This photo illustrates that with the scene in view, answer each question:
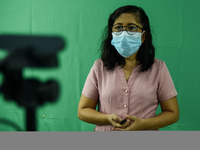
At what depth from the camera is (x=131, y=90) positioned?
105 centimetres

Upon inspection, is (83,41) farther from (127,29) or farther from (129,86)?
(129,86)

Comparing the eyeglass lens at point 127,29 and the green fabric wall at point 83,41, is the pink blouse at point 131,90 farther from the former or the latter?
the green fabric wall at point 83,41

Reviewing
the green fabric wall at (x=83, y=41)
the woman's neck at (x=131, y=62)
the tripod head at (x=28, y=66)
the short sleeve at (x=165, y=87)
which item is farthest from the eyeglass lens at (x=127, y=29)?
the tripod head at (x=28, y=66)

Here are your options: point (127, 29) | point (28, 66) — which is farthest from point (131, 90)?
point (28, 66)

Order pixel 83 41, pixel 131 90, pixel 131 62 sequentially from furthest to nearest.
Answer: pixel 83 41, pixel 131 62, pixel 131 90

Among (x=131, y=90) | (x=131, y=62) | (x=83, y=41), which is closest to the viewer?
(x=131, y=90)

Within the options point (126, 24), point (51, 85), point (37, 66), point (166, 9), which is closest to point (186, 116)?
point (166, 9)

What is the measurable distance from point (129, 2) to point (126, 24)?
718mm

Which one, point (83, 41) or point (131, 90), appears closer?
Result: point (131, 90)

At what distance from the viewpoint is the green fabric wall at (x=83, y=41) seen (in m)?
1.67

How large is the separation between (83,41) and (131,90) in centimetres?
90

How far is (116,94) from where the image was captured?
1048mm

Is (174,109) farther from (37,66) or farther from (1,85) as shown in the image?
(1,85)

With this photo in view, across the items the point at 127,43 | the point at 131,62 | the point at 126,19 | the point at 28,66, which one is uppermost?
the point at 126,19
